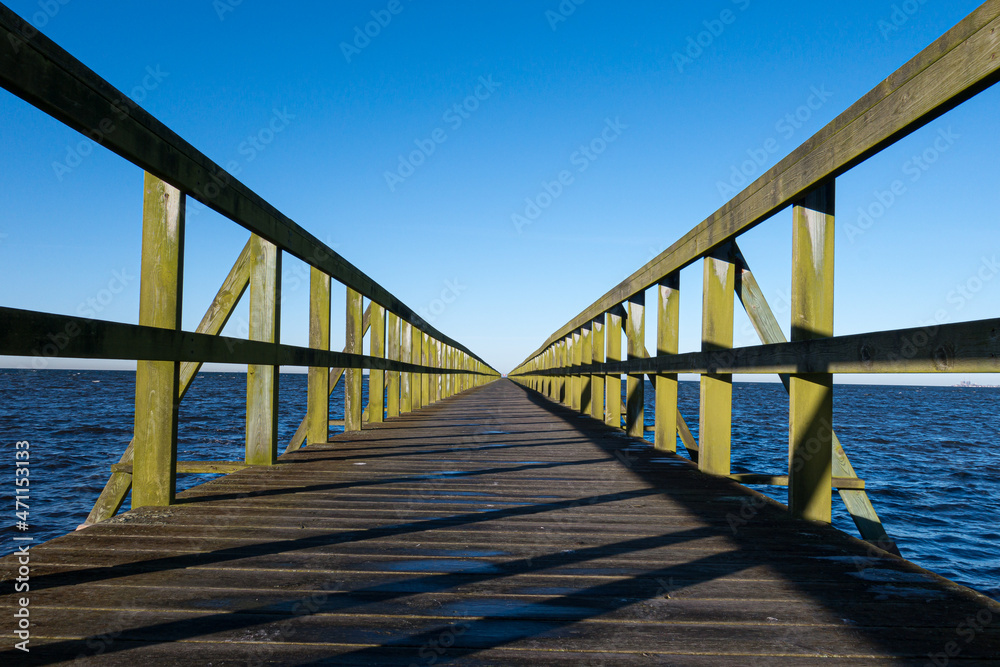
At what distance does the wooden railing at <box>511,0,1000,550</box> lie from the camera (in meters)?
1.81

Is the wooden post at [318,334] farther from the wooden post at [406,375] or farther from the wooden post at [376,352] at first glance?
the wooden post at [406,375]

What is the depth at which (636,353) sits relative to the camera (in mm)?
6102

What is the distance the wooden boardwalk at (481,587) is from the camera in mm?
1456

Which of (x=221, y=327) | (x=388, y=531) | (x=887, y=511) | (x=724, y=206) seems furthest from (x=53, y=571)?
(x=887, y=511)

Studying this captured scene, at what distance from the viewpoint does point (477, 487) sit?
3.48 m

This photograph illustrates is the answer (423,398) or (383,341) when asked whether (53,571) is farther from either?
(423,398)

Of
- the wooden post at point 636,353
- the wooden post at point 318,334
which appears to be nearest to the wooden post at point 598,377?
the wooden post at point 636,353

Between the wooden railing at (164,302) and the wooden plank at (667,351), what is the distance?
8.37ft

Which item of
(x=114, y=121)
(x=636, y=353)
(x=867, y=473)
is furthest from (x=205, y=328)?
(x=867, y=473)

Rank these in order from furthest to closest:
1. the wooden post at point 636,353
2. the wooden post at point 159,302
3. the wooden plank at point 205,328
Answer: the wooden post at point 636,353, the wooden plank at point 205,328, the wooden post at point 159,302

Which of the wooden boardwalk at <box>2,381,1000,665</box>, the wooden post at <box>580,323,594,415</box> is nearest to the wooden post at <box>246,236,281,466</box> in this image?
the wooden boardwalk at <box>2,381,1000,665</box>

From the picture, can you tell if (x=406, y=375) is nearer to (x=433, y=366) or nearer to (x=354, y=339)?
(x=433, y=366)

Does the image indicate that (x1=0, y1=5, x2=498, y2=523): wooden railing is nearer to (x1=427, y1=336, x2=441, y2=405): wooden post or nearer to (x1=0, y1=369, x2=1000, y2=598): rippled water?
(x1=0, y1=369, x2=1000, y2=598): rippled water

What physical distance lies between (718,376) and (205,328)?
9.33 feet
